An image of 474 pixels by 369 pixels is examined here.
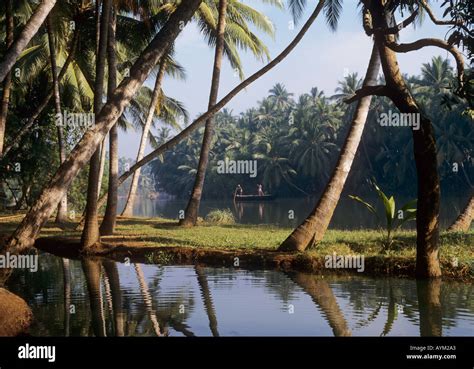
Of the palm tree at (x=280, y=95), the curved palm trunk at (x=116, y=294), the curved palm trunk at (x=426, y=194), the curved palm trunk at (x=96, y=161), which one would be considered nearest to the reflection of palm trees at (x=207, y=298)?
the curved palm trunk at (x=116, y=294)

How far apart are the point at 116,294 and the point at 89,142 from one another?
2.95m

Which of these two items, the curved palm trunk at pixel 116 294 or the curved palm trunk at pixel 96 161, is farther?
the curved palm trunk at pixel 96 161

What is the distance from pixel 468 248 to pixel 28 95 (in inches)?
1127

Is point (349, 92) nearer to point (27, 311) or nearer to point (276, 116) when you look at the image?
point (276, 116)

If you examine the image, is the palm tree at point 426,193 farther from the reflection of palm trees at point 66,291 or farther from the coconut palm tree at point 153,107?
the coconut palm tree at point 153,107

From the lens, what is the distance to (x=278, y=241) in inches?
724

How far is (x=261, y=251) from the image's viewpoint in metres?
16.1

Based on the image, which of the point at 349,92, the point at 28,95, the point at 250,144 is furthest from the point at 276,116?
the point at 28,95

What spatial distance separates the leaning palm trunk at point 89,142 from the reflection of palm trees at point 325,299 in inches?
194

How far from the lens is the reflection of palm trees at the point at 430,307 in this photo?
8.84 m

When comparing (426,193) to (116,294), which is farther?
(426,193)

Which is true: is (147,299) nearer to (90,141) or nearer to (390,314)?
(90,141)
